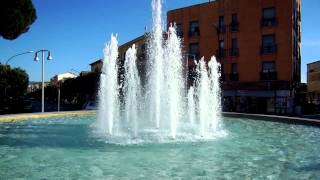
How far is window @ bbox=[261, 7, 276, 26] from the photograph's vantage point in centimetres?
4156

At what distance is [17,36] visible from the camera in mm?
21375

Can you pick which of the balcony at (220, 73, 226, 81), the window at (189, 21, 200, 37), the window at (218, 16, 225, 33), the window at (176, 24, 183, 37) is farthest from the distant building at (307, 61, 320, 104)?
the window at (176, 24, 183, 37)

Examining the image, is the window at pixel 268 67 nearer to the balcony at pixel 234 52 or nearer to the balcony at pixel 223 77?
the balcony at pixel 234 52

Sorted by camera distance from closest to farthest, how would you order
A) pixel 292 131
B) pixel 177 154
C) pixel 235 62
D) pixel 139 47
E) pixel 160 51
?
pixel 177 154, pixel 292 131, pixel 160 51, pixel 235 62, pixel 139 47

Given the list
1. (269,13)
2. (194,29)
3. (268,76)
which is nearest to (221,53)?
(194,29)

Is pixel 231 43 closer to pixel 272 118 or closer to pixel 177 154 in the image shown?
pixel 272 118

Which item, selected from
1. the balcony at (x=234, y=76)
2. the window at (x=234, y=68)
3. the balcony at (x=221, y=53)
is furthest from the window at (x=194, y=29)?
the balcony at (x=234, y=76)

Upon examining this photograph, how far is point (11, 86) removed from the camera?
152ft

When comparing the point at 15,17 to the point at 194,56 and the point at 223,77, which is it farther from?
the point at 194,56

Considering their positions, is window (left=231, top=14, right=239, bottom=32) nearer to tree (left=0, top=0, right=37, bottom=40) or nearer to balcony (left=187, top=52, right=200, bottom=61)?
Answer: balcony (left=187, top=52, right=200, bottom=61)

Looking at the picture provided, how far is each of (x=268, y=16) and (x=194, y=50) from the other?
9.83 metres

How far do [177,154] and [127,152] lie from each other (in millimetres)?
1610

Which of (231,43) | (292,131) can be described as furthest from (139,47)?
(292,131)

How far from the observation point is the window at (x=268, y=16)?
41562 millimetres
